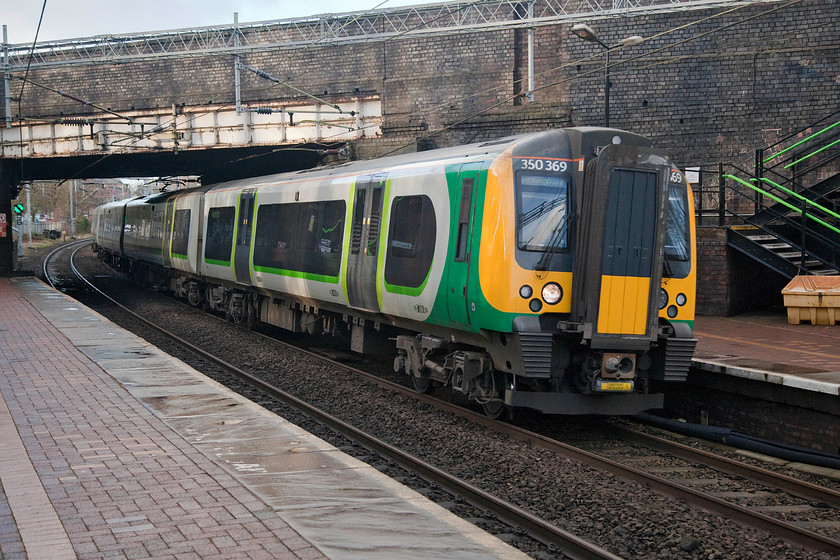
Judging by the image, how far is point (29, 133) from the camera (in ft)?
104

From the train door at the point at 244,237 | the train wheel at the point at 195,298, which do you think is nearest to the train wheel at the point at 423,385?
the train door at the point at 244,237

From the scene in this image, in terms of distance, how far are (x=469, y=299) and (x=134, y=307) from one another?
1715 centimetres

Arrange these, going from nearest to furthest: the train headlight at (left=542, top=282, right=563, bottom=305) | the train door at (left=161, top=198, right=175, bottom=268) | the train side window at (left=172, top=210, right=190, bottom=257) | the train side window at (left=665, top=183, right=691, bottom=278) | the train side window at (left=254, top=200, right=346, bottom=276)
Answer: the train headlight at (left=542, top=282, right=563, bottom=305), the train side window at (left=665, top=183, right=691, bottom=278), the train side window at (left=254, top=200, right=346, bottom=276), the train side window at (left=172, top=210, right=190, bottom=257), the train door at (left=161, top=198, right=175, bottom=268)

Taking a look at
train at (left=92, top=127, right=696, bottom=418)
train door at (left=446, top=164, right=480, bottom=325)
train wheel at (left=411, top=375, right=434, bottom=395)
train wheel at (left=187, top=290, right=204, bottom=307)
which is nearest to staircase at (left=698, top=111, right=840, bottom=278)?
train at (left=92, top=127, right=696, bottom=418)

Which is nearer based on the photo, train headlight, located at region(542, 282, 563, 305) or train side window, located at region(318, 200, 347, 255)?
train headlight, located at region(542, 282, 563, 305)

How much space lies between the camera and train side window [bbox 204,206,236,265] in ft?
61.5

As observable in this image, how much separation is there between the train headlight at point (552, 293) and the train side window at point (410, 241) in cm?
174

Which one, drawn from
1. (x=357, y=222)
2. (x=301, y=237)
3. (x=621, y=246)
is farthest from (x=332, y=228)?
(x=621, y=246)

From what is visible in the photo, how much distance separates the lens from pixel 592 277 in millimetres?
8672

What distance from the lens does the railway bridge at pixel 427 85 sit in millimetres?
23531

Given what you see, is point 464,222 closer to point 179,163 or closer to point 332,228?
point 332,228

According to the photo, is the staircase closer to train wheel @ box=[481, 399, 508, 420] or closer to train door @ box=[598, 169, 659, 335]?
train door @ box=[598, 169, 659, 335]

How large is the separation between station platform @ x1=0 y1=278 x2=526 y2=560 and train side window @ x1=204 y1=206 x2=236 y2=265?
26.3ft

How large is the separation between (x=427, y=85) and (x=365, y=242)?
22237 millimetres
